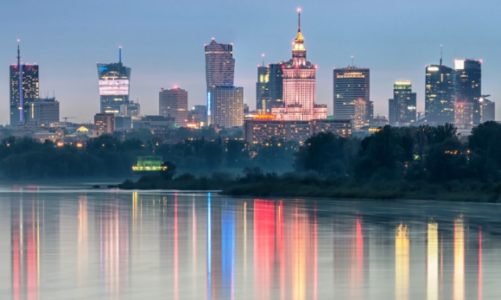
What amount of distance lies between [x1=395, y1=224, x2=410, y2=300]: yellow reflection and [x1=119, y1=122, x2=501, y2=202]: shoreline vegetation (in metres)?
38.7

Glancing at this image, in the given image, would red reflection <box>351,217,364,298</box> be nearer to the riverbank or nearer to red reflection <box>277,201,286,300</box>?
red reflection <box>277,201,286,300</box>

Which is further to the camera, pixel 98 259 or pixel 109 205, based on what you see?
pixel 109 205

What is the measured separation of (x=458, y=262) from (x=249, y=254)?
807 cm

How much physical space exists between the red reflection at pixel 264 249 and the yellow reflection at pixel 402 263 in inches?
152

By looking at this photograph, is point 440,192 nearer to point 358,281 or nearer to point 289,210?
point 289,210

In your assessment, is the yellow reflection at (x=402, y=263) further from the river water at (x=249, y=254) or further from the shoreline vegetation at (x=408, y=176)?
the shoreline vegetation at (x=408, y=176)

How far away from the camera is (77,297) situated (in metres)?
38.4

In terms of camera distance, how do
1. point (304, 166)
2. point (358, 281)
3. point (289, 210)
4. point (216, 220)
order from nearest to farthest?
Answer: point (358, 281) < point (216, 220) < point (289, 210) < point (304, 166)

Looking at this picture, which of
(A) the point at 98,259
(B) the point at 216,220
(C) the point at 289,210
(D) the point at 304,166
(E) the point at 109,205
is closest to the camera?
(A) the point at 98,259

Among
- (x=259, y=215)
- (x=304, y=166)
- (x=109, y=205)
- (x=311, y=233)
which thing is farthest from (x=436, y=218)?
(x=304, y=166)

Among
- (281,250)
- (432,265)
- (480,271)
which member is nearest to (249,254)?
(281,250)

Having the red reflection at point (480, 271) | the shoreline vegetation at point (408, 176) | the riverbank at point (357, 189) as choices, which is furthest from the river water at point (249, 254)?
the shoreline vegetation at point (408, 176)

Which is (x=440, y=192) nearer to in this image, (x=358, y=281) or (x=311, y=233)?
(x=311, y=233)

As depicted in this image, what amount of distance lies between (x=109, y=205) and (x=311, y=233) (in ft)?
116
